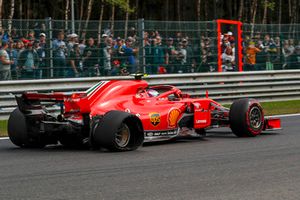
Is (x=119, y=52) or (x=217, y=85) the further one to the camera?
(x=217, y=85)

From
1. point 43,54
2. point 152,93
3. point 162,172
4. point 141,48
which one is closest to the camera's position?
point 162,172

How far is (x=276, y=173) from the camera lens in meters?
8.94

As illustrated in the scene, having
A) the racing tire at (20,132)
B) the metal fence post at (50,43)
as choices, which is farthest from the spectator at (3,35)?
the racing tire at (20,132)

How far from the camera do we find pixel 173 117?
1215 cm

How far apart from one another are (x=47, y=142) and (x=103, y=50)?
7.01 meters

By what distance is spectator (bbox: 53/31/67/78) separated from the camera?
17.8 meters

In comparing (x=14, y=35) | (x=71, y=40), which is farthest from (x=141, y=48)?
(x=14, y=35)

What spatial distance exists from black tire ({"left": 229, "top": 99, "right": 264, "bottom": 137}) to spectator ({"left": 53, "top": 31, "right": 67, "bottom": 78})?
6026 mm

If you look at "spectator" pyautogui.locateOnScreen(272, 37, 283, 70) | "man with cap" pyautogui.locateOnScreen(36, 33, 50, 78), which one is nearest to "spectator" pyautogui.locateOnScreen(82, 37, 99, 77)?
"man with cap" pyautogui.locateOnScreen(36, 33, 50, 78)

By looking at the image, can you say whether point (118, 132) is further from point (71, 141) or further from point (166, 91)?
point (166, 91)

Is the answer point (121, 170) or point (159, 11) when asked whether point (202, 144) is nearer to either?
point (121, 170)

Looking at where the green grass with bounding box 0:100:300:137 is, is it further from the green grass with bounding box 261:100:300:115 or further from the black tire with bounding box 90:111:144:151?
the black tire with bounding box 90:111:144:151

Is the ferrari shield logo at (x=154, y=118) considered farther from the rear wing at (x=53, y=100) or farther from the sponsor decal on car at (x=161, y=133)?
the rear wing at (x=53, y=100)

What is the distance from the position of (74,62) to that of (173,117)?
21.3ft
